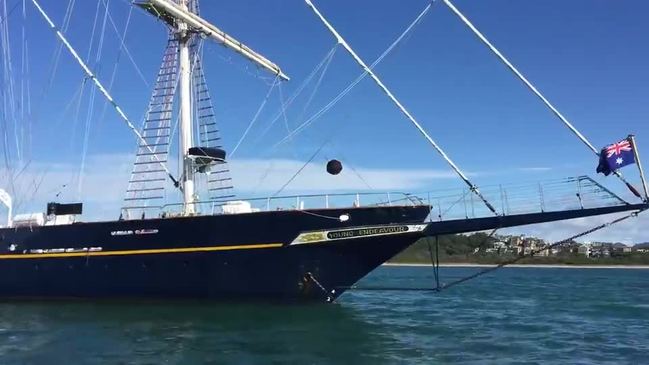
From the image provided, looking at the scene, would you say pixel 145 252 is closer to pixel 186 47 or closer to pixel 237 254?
pixel 237 254

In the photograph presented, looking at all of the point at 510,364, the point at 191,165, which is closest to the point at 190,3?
the point at 191,165

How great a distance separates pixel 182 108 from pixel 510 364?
65.9 feet

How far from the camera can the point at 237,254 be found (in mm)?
24672

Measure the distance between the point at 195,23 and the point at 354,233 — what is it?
13434 millimetres

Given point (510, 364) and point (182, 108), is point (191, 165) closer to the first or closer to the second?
point (182, 108)

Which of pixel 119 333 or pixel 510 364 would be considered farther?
pixel 119 333

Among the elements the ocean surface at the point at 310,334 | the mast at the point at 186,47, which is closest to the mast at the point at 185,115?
the mast at the point at 186,47

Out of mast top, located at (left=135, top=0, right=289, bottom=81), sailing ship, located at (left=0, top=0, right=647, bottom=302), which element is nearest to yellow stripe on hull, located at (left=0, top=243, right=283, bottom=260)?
sailing ship, located at (left=0, top=0, right=647, bottom=302)

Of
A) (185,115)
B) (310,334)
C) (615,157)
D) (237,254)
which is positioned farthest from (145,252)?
(615,157)

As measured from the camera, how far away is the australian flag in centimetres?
1895

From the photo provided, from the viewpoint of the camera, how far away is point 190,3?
107 feet

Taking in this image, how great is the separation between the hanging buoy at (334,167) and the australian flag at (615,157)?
9274 millimetres

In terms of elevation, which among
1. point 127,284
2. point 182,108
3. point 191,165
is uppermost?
point 182,108

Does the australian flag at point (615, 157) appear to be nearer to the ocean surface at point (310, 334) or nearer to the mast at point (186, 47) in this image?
the ocean surface at point (310, 334)
